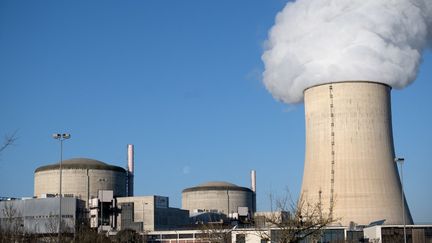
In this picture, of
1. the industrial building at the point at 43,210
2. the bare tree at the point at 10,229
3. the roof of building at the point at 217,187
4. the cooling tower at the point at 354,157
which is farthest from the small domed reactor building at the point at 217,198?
the bare tree at the point at 10,229

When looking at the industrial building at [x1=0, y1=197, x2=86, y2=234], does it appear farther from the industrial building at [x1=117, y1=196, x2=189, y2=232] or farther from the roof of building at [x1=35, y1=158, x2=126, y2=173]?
the roof of building at [x1=35, y1=158, x2=126, y2=173]

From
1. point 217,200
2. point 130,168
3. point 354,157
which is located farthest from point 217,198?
point 354,157

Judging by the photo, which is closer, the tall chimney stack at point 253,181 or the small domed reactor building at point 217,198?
the small domed reactor building at point 217,198

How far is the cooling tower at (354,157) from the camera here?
33875 mm

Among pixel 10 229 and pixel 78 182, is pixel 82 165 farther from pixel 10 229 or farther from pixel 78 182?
pixel 10 229

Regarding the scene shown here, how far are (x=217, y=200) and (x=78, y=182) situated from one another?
16.3m

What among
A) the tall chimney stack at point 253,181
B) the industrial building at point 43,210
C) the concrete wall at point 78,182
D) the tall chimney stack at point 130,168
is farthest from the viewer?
Result: the tall chimney stack at point 253,181

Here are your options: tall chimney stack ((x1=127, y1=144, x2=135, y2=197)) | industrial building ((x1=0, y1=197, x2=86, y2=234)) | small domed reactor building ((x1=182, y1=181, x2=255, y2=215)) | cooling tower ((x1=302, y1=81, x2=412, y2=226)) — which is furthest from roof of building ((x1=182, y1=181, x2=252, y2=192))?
cooling tower ((x1=302, y1=81, x2=412, y2=226))

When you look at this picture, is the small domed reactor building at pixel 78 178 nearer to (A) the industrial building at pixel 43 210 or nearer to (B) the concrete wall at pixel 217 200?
(A) the industrial building at pixel 43 210

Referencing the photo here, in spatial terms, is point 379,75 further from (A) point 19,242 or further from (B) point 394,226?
(A) point 19,242

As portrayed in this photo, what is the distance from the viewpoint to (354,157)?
34.0m

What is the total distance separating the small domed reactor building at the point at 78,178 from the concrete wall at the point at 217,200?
12.2 metres

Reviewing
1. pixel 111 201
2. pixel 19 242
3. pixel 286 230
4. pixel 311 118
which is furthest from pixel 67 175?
pixel 286 230

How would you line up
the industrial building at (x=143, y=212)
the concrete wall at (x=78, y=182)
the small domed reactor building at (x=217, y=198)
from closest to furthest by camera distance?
the industrial building at (x=143, y=212) < the concrete wall at (x=78, y=182) < the small domed reactor building at (x=217, y=198)
